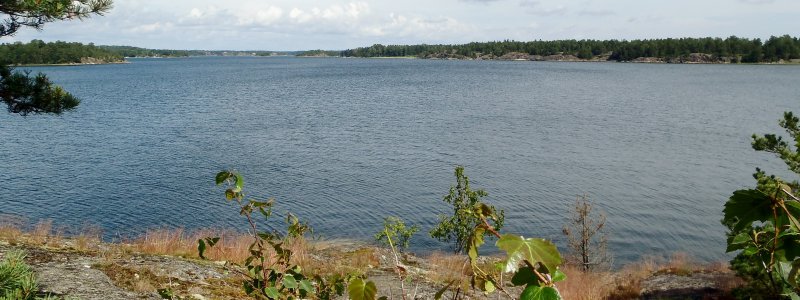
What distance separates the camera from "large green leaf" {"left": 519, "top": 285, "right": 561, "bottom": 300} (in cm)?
Answer: 143

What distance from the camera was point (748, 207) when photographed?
1.67 meters

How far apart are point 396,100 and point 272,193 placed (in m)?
48.0

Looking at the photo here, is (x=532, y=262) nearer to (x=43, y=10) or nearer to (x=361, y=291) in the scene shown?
(x=361, y=291)

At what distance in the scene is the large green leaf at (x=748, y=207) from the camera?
1.64 metres

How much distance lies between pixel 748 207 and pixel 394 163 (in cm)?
3605

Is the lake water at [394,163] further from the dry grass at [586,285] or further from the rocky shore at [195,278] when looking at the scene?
the rocky shore at [195,278]

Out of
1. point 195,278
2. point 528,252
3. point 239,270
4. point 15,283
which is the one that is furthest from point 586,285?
point 528,252

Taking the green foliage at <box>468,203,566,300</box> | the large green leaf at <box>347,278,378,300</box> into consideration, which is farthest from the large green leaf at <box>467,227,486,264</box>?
the large green leaf at <box>347,278,378,300</box>

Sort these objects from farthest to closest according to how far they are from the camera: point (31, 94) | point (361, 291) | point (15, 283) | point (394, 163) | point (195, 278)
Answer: point (394, 163) → point (31, 94) → point (195, 278) → point (15, 283) → point (361, 291)

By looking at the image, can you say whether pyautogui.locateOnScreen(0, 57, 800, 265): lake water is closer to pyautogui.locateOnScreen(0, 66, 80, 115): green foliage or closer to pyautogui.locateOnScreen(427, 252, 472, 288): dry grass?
pyautogui.locateOnScreen(427, 252, 472, 288): dry grass

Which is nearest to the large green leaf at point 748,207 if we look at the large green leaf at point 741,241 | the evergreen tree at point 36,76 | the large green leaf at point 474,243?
the large green leaf at point 741,241

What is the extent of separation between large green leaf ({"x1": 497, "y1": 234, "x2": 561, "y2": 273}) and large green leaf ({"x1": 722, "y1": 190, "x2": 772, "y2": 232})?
0.63 m

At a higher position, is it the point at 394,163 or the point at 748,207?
the point at 748,207

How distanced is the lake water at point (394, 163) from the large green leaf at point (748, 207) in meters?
22.3
